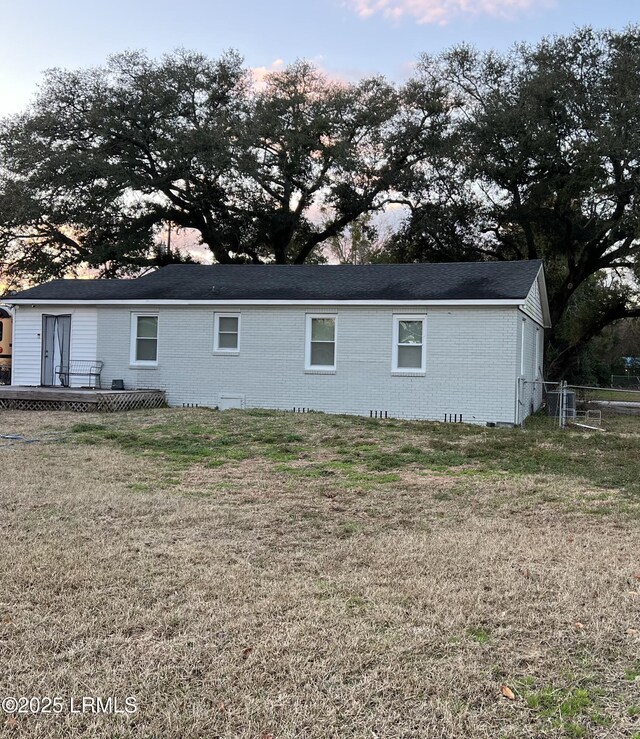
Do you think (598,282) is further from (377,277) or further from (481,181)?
(377,277)

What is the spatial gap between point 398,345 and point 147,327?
6759 millimetres

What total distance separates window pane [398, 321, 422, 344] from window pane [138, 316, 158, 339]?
6487 mm

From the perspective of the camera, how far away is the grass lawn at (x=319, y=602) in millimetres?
2666

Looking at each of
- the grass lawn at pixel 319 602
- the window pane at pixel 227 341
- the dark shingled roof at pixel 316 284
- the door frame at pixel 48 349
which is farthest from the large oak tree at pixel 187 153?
the grass lawn at pixel 319 602

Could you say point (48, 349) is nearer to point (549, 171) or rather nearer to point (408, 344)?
point (408, 344)

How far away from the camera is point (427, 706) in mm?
2697

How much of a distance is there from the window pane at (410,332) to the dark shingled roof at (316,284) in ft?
2.11

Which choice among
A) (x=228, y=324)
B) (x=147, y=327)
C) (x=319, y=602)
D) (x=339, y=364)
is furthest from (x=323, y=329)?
(x=319, y=602)

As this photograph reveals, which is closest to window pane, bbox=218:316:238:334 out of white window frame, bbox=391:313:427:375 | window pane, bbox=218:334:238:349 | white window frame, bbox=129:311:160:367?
window pane, bbox=218:334:238:349

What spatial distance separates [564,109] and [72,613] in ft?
80.0

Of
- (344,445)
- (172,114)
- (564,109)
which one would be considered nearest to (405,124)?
(564,109)

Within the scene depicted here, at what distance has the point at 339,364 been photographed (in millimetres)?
15047

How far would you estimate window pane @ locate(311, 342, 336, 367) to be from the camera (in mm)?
15273

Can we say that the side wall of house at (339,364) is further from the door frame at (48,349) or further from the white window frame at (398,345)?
the door frame at (48,349)
